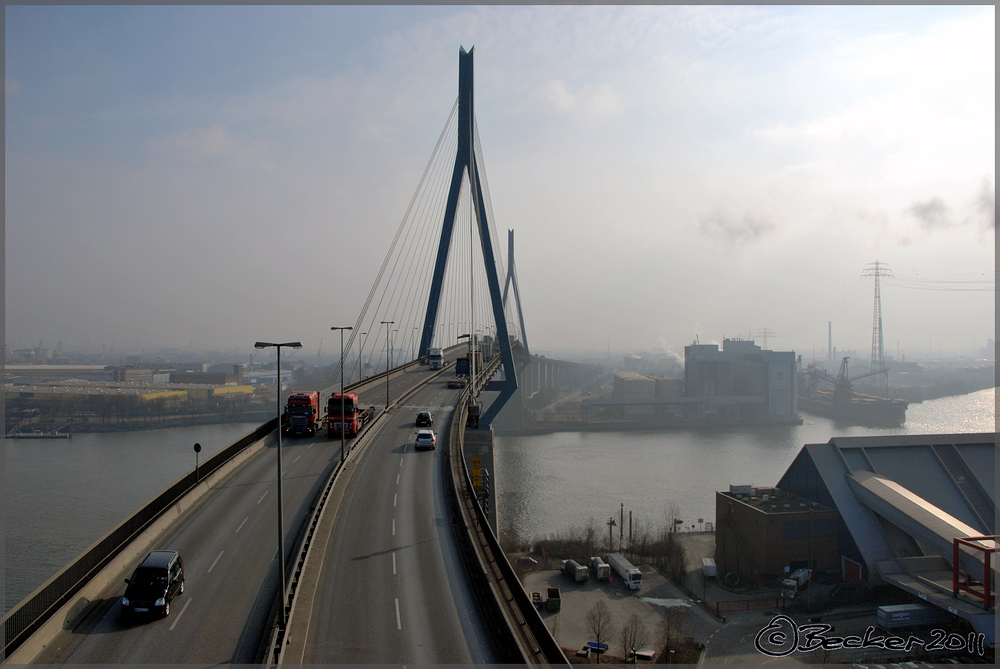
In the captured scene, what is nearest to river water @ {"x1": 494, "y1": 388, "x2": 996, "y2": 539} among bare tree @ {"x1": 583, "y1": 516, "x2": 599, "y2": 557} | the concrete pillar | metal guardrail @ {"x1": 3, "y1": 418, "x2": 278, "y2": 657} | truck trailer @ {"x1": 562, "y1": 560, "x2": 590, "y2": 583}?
bare tree @ {"x1": 583, "y1": 516, "x2": 599, "y2": 557}


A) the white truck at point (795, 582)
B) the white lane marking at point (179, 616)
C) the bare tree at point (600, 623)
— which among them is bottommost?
the bare tree at point (600, 623)

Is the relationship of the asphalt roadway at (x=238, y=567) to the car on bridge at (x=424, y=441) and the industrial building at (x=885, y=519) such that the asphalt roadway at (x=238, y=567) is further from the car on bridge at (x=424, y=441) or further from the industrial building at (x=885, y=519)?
the industrial building at (x=885, y=519)

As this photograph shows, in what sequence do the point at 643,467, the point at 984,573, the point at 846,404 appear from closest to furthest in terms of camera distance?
the point at 984,573, the point at 643,467, the point at 846,404

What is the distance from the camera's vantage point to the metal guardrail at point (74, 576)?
6641mm

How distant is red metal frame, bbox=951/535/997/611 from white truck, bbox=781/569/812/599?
14.3 feet

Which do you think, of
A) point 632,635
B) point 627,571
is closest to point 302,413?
point 632,635

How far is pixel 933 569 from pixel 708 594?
7178mm

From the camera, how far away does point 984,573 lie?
52.5 feet

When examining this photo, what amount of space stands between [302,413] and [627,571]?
13.4 metres

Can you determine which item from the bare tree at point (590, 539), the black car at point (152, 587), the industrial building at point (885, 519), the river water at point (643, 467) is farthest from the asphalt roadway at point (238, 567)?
the river water at point (643, 467)

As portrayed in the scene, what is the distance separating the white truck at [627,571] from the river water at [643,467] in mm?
5148

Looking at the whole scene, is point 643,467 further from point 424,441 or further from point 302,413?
point 302,413

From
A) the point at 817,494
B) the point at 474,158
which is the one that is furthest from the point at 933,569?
the point at 474,158

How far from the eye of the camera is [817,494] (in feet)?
71.7
